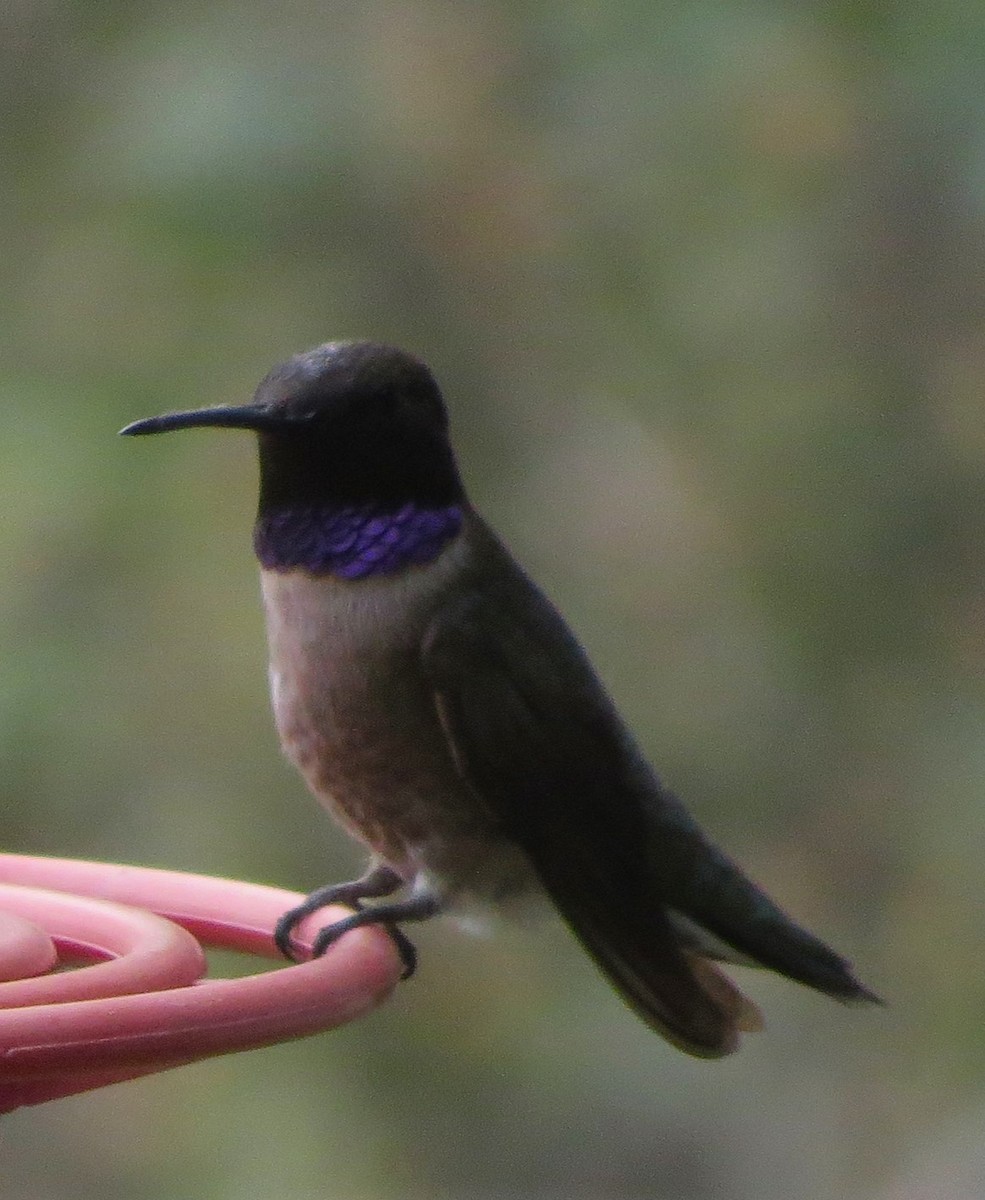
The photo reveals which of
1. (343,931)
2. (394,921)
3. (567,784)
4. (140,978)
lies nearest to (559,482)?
(567,784)

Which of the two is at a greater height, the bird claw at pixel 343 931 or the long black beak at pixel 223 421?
the long black beak at pixel 223 421

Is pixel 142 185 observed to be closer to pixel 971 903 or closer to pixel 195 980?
pixel 971 903

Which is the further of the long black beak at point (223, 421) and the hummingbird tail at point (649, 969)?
the hummingbird tail at point (649, 969)

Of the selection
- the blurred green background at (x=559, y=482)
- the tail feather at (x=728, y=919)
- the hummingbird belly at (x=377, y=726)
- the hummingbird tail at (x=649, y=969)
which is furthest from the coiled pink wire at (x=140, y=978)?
the blurred green background at (x=559, y=482)

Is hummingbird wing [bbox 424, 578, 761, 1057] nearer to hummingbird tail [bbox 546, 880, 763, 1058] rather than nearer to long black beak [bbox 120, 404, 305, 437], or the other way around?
hummingbird tail [bbox 546, 880, 763, 1058]

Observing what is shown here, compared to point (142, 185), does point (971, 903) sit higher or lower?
lower

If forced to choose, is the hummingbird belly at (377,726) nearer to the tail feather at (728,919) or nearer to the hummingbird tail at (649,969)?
the hummingbird tail at (649,969)

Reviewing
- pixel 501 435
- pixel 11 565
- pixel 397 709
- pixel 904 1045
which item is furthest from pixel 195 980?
pixel 904 1045
